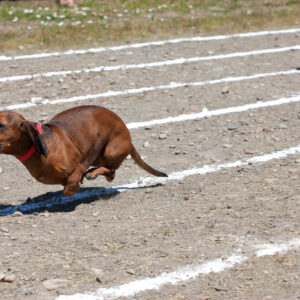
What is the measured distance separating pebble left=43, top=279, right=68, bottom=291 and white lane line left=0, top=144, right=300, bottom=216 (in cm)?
168

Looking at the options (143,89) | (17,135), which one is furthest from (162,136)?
(17,135)

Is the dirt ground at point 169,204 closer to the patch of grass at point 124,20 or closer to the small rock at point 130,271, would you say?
the small rock at point 130,271

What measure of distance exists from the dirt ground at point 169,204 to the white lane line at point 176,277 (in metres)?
0.06

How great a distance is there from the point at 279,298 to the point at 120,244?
4.70 ft

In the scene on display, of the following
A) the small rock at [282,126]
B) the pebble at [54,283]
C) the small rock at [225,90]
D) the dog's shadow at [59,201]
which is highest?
the pebble at [54,283]

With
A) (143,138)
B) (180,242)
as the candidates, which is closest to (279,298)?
(180,242)

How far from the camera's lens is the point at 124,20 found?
42.3 ft

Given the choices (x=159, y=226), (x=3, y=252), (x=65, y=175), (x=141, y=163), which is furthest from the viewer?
(x=141, y=163)

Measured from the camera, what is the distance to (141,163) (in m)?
6.34

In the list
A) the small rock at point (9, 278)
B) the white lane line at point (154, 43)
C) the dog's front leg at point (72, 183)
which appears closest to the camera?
the small rock at point (9, 278)

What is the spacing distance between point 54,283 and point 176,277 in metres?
0.87

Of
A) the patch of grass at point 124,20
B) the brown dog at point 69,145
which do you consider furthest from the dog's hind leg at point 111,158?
the patch of grass at point 124,20

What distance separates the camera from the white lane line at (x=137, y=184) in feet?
19.6

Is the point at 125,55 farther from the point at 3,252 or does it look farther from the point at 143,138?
the point at 3,252
